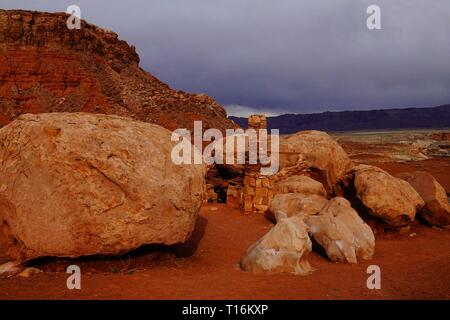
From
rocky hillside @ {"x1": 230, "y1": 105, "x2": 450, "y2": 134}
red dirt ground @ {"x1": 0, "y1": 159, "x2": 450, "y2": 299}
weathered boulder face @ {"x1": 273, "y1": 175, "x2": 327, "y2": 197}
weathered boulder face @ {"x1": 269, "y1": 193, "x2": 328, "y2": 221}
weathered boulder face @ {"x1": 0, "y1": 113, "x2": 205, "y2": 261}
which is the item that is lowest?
red dirt ground @ {"x1": 0, "y1": 159, "x2": 450, "y2": 299}

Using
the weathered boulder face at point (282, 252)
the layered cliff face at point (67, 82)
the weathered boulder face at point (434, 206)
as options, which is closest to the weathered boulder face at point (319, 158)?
the weathered boulder face at point (434, 206)

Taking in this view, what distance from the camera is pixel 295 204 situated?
33.3 feet

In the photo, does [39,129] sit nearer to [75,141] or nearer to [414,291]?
[75,141]

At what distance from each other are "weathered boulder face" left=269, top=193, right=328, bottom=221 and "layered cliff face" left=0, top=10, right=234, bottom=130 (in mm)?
20924

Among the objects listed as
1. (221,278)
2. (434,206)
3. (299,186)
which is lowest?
(221,278)

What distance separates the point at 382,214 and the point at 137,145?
5975 millimetres

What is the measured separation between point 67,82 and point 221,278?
29.4m

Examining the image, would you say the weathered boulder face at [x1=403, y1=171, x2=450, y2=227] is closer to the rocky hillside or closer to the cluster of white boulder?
the cluster of white boulder

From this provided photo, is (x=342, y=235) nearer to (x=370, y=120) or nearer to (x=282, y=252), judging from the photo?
(x=282, y=252)

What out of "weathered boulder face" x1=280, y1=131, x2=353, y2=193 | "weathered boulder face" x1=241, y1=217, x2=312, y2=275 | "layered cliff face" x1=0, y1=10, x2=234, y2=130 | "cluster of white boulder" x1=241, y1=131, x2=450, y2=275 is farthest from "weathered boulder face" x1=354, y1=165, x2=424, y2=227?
"layered cliff face" x1=0, y1=10, x2=234, y2=130

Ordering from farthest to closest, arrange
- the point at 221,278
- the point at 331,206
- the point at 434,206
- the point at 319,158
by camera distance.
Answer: the point at 319,158 < the point at 434,206 < the point at 331,206 < the point at 221,278

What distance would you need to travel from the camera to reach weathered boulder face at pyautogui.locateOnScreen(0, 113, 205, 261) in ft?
18.9

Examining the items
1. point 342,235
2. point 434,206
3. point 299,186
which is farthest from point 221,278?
point 434,206
